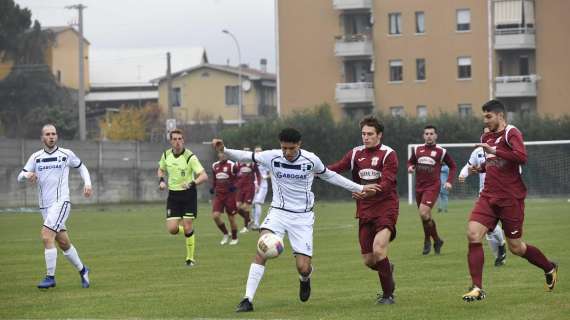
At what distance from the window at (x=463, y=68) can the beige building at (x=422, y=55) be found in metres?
0.06

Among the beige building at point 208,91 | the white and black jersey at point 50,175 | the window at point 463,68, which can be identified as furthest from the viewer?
the beige building at point 208,91

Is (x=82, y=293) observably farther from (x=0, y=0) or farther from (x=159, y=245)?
(x=0, y=0)

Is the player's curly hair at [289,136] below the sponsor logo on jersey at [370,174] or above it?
above

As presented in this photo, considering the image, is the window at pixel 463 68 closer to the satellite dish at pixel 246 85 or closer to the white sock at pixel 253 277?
the satellite dish at pixel 246 85

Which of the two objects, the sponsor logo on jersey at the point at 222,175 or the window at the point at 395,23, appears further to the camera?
the window at the point at 395,23

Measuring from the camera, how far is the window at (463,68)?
→ 237 feet

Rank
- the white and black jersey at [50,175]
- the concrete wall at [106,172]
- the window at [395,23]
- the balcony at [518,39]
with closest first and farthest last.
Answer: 1. the white and black jersey at [50,175]
2. the concrete wall at [106,172]
3. the balcony at [518,39]
4. the window at [395,23]

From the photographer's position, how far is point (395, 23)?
74375 mm

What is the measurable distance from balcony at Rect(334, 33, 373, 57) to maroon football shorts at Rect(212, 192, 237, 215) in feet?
158

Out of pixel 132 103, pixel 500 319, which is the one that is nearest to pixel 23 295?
pixel 500 319

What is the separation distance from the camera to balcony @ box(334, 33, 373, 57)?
242ft

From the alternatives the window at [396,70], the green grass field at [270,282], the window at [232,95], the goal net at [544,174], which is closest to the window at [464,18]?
the window at [396,70]

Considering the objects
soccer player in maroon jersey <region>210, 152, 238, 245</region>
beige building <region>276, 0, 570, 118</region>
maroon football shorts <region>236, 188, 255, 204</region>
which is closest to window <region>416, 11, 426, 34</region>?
beige building <region>276, 0, 570, 118</region>

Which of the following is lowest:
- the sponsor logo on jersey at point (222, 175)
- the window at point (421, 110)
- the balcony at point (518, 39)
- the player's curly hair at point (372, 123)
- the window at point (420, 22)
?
the sponsor logo on jersey at point (222, 175)
